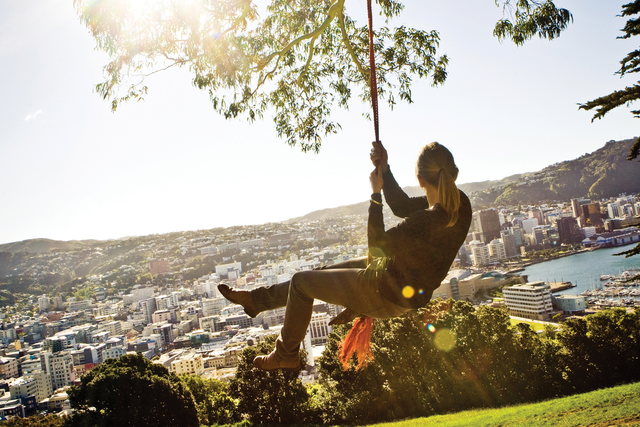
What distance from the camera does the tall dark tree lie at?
979 centimetres

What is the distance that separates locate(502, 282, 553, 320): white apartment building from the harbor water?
3.05 metres

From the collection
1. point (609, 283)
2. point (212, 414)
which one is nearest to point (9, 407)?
point (212, 414)

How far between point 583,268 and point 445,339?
114ft

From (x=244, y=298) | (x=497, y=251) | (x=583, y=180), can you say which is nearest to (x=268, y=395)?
(x=244, y=298)

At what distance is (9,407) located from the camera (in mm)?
25172

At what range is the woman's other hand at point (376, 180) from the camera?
5.56 feet

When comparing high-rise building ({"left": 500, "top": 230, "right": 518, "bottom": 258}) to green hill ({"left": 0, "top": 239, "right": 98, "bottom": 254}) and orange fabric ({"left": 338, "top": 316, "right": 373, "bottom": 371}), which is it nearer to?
orange fabric ({"left": 338, "top": 316, "right": 373, "bottom": 371})

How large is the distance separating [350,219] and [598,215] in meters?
42.5

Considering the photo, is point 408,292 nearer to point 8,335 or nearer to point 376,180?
point 376,180

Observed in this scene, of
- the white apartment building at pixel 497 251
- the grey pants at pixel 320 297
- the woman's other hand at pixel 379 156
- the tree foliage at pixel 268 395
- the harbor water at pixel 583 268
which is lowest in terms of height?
the harbor water at pixel 583 268

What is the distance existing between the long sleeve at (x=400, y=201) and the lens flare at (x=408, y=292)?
436 mm

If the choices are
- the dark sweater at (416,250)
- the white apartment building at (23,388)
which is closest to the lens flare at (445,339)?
the dark sweater at (416,250)

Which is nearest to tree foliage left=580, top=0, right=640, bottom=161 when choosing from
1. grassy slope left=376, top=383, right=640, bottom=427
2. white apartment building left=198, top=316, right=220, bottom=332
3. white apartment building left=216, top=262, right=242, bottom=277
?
grassy slope left=376, top=383, right=640, bottom=427

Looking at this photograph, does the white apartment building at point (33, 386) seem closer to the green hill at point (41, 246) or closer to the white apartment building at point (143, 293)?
the white apartment building at point (143, 293)
